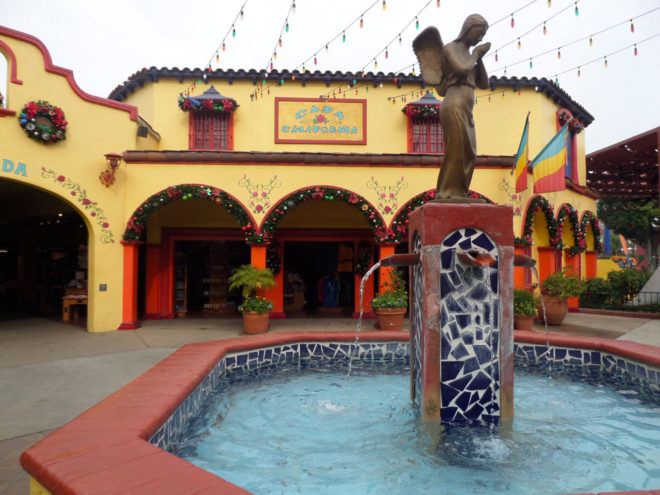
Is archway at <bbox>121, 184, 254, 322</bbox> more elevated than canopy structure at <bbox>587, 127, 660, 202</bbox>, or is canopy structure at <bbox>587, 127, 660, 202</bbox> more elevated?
canopy structure at <bbox>587, 127, 660, 202</bbox>

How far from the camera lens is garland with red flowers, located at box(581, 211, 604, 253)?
14459 millimetres

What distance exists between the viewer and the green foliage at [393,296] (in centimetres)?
943

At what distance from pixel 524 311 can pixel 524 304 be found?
0.16 m

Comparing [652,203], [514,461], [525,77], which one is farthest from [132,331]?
[652,203]

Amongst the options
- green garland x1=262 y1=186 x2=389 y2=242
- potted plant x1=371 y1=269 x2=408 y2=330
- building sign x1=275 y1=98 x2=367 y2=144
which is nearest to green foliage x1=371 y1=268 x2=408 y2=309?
potted plant x1=371 y1=269 x2=408 y2=330

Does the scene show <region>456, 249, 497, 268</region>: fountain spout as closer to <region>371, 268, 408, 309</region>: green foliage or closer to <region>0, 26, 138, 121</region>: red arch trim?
<region>371, 268, 408, 309</region>: green foliage

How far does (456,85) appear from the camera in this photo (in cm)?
439

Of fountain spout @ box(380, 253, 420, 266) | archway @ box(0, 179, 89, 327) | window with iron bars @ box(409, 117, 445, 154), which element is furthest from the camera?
archway @ box(0, 179, 89, 327)

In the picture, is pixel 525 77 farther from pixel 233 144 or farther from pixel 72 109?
pixel 72 109

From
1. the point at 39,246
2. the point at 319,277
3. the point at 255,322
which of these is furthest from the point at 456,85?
the point at 39,246

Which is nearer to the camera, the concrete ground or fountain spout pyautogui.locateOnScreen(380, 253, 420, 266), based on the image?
the concrete ground

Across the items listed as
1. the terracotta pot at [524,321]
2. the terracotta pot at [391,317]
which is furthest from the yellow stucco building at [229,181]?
the terracotta pot at [391,317]

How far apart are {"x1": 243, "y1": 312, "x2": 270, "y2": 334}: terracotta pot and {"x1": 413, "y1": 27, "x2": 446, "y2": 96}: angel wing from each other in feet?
21.1

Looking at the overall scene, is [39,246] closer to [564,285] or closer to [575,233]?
[564,285]
